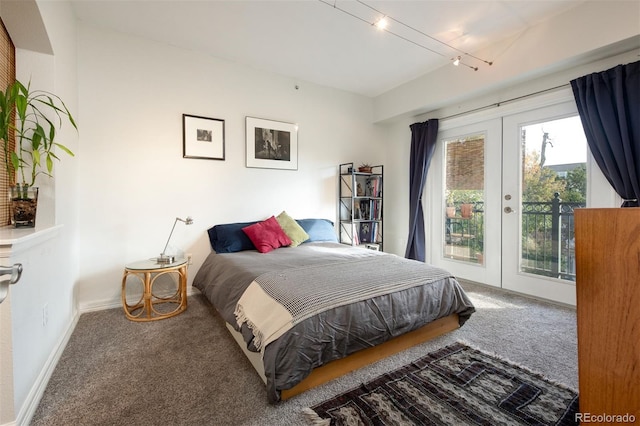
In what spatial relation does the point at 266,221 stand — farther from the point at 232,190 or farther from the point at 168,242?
the point at 168,242

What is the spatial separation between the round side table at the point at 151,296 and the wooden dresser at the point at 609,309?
265cm

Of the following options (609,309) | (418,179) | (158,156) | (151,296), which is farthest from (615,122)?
(151,296)

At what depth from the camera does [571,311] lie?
2545 mm

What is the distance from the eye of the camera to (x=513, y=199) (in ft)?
10.1

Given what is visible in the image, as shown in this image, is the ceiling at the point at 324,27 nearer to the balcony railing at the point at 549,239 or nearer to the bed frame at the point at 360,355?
the balcony railing at the point at 549,239

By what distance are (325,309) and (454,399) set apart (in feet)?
2.61

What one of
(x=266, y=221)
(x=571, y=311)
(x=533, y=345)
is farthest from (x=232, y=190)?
(x=571, y=311)

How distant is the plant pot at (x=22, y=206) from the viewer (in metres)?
1.53

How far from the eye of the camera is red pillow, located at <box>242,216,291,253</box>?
297 cm

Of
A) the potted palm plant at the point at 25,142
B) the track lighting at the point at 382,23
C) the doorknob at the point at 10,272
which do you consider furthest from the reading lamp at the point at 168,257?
the track lighting at the point at 382,23

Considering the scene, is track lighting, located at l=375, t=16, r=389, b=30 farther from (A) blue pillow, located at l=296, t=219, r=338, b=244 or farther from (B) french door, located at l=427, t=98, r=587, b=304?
(A) blue pillow, located at l=296, t=219, r=338, b=244

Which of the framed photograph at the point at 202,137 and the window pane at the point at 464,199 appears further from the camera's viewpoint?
the window pane at the point at 464,199

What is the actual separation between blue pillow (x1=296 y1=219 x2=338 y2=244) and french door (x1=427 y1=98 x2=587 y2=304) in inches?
59.1

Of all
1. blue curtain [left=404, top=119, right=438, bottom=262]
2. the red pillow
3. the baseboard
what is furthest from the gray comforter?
blue curtain [left=404, top=119, right=438, bottom=262]
